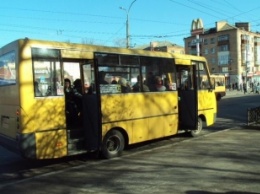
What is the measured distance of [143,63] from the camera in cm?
1091

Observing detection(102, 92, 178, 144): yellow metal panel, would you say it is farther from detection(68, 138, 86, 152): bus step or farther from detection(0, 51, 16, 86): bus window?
detection(0, 51, 16, 86): bus window

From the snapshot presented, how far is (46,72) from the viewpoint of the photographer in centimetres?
867

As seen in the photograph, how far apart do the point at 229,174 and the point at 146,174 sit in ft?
5.18

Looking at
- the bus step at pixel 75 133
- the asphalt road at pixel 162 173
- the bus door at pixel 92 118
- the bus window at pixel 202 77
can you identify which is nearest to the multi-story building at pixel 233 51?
the bus window at pixel 202 77

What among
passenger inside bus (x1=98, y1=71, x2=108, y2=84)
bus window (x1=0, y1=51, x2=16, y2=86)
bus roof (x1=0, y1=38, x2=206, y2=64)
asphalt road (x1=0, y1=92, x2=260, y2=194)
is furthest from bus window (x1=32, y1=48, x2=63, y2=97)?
asphalt road (x1=0, y1=92, x2=260, y2=194)

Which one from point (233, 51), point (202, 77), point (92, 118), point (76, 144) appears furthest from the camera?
point (233, 51)

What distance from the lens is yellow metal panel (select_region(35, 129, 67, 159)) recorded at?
27.5ft

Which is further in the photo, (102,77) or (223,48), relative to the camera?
(223,48)

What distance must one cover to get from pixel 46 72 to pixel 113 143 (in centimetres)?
263

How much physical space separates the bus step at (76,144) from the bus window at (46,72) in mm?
1160

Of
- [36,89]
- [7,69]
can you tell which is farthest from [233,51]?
[36,89]

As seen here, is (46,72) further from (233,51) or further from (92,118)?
(233,51)

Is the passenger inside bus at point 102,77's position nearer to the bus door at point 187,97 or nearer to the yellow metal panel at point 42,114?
the yellow metal panel at point 42,114

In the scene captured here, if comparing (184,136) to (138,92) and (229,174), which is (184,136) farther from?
(229,174)
